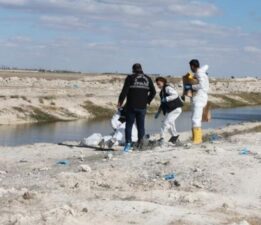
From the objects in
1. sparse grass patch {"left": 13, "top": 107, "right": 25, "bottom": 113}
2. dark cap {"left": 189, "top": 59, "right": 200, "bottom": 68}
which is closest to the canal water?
sparse grass patch {"left": 13, "top": 107, "right": 25, "bottom": 113}

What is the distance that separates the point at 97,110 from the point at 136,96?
35.6m

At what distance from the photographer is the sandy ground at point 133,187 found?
33.3 ft

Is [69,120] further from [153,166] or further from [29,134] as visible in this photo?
[153,166]

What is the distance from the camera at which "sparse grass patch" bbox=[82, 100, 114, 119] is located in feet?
168

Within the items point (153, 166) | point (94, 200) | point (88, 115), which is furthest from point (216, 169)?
point (88, 115)

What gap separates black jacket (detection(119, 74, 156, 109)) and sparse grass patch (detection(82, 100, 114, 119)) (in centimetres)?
3233

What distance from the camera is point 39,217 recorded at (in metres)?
9.78

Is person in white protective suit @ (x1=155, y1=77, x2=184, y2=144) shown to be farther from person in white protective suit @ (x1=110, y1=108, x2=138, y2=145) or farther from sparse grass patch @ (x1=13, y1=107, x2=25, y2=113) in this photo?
sparse grass patch @ (x1=13, y1=107, x2=25, y2=113)

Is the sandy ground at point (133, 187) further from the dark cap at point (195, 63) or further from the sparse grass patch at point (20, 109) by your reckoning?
the sparse grass patch at point (20, 109)

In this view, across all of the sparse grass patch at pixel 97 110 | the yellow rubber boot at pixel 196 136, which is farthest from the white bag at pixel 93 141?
the sparse grass patch at pixel 97 110

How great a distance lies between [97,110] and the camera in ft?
174

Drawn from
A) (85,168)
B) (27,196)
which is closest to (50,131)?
(85,168)

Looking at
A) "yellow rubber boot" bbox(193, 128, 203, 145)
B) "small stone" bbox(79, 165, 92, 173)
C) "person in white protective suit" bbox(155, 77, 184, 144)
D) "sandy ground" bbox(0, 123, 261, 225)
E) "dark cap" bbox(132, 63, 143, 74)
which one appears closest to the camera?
"sandy ground" bbox(0, 123, 261, 225)

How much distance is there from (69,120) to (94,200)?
3509cm
